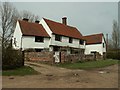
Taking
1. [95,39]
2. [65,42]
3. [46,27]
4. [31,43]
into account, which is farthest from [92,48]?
[31,43]

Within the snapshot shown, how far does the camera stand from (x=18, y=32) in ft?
131

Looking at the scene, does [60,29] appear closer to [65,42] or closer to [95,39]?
[65,42]

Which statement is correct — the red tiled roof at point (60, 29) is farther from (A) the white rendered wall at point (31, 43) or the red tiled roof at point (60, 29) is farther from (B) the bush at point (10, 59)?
(B) the bush at point (10, 59)

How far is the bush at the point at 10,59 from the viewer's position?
1986 centimetres

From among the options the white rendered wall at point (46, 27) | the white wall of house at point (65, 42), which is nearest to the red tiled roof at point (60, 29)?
the white rendered wall at point (46, 27)

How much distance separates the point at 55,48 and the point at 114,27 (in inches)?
1261

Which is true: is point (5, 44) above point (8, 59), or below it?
above

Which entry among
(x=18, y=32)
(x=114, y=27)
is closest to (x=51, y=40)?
(x=18, y=32)

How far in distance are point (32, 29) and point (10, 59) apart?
21264 millimetres

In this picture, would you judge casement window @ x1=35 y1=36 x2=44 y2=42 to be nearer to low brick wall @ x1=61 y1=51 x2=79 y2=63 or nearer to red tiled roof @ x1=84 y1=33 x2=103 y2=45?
low brick wall @ x1=61 y1=51 x2=79 y2=63

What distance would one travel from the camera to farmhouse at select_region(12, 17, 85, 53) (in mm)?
38750

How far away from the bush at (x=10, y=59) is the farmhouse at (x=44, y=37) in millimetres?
17140

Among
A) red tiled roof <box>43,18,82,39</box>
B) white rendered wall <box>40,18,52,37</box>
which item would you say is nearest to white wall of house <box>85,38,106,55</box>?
red tiled roof <box>43,18,82,39</box>

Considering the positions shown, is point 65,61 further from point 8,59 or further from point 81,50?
point 81,50
